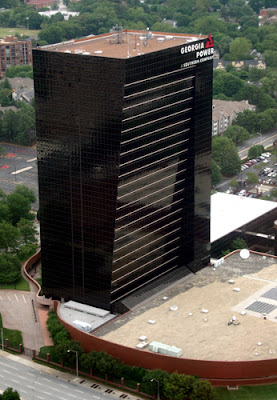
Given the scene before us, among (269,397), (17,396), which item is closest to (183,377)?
(269,397)

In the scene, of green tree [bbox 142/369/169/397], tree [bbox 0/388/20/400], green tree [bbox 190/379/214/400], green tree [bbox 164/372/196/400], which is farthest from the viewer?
green tree [bbox 142/369/169/397]

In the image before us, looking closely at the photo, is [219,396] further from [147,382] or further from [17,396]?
[17,396]

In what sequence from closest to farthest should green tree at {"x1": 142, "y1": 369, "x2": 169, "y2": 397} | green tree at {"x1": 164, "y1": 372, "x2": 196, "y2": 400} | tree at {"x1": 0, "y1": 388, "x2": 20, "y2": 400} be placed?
1. tree at {"x1": 0, "y1": 388, "x2": 20, "y2": 400}
2. green tree at {"x1": 164, "y1": 372, "x2": 196, "y2": 400}
3. green tree at {"x1": 142, "y1": 369, "x2": 169, "y2": 397}

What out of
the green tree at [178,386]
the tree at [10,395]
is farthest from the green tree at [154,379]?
the tree at [10,395]

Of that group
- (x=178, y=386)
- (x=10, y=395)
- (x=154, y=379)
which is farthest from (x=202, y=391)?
(x=10, y=395)

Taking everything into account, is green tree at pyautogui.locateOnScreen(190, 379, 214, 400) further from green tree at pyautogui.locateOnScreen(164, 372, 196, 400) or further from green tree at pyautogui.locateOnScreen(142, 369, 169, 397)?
green tree at pyautogui.locateOnScreen(142, 369, 169, 397)

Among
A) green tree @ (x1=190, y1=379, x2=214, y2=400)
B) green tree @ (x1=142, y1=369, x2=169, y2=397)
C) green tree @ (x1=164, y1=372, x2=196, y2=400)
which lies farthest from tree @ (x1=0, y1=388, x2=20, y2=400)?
green tree @ (x1=190, y1=379, x2=214, y2=400)

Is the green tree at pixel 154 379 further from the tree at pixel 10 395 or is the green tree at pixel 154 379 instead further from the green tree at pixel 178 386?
the tree at pixel 10 395

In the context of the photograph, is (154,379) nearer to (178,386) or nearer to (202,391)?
(178,386)
